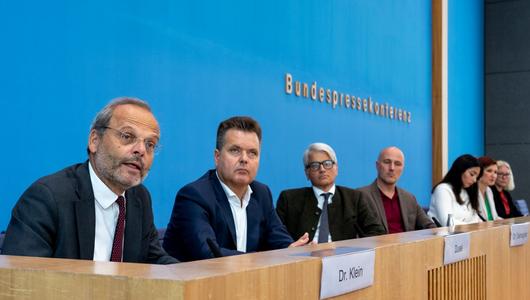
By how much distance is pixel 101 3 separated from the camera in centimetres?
308

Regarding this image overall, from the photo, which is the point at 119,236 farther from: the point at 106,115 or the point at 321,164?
the point at 321,164

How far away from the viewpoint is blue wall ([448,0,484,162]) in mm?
8383

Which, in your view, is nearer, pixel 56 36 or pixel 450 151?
pixel 56 36

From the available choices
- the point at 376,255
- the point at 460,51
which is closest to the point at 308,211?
the point at 376,255

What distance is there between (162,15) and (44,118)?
97 centimetres

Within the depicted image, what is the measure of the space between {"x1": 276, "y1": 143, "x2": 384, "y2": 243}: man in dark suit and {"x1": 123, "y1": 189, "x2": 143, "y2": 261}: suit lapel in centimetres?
146

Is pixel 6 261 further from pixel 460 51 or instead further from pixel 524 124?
pixel 524 124

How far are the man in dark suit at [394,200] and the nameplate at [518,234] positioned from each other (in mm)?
1268

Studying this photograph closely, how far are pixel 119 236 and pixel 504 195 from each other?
5.79 m

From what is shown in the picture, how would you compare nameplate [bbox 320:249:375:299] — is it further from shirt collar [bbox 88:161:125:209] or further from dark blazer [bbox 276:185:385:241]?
dark blazer [bbox 276:185:385:241]

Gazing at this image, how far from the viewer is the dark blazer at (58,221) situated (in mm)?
1563

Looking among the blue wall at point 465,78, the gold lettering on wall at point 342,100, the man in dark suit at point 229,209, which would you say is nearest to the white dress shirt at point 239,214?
the man in dark suit at point 229,209

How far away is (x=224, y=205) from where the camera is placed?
2.48 metres

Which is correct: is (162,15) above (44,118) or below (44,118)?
above
